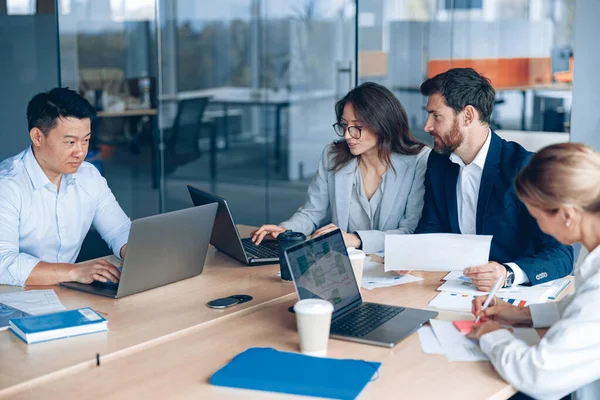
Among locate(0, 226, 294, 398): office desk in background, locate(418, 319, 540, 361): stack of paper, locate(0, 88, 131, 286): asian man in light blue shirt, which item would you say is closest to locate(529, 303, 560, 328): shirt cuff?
locate(418, 319, 540, 361): stack of paper

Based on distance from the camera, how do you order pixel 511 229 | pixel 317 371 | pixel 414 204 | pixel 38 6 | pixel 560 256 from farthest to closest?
pixel 38 6 → pixel 414 204 → pixel 511 229 → pixel 560 256 → pixel 317 371

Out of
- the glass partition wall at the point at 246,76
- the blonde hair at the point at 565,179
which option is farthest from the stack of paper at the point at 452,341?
the glass partition wall at the point at 246,76

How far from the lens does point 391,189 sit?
10.5 ft

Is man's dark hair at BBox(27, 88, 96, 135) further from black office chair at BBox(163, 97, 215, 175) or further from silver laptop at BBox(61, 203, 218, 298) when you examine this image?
black office chair at BBox(163, 97, 215, 175)

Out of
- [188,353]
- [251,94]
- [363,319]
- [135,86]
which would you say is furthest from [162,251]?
[135,86]

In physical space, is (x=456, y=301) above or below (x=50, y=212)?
below

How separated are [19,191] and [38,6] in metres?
2.66

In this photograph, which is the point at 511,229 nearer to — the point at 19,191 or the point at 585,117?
the point at 585,117

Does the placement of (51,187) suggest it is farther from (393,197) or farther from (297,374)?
(297,374)

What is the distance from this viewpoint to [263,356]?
182 cm

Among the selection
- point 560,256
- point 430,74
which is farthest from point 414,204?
point 430,74

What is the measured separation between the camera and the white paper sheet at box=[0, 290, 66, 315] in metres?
2.24

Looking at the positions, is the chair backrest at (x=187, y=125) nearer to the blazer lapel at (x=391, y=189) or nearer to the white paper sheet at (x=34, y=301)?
the blazer lapel at (x=391, y=189)

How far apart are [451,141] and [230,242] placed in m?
0.91
